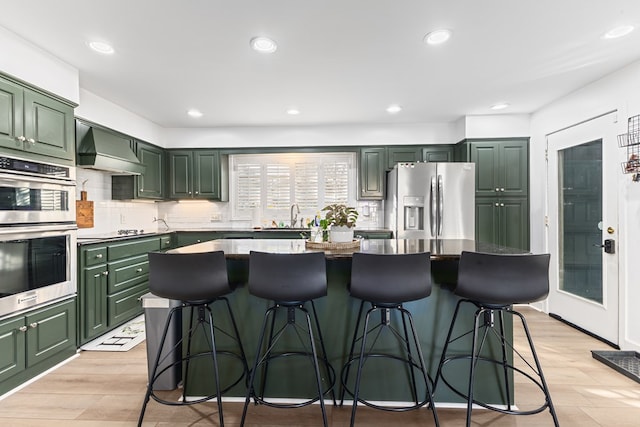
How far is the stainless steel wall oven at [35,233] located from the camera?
2.25 meters

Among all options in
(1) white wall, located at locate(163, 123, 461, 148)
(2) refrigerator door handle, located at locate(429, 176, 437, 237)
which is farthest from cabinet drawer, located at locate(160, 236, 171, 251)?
(2) refrigerator door handle, located at locate(429, 176, 437, 237)

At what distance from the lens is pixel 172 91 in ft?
11.4

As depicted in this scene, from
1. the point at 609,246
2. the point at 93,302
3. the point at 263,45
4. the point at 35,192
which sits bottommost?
the point at 93,302

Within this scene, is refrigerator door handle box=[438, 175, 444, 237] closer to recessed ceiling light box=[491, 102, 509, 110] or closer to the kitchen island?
recessed ceiling light box=[491, 102, 509, 110]

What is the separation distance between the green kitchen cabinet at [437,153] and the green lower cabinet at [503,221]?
0.77m

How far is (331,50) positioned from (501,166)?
2978 millimetres

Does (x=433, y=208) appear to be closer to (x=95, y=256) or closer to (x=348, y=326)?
→ (x=348, y=326)

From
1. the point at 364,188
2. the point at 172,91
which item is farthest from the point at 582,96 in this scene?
the point at 172,91

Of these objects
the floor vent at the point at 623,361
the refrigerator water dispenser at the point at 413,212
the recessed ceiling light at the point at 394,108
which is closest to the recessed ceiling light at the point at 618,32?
the recessed ceiling light at the point at 394,108

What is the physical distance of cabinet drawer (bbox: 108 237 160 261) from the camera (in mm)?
3379

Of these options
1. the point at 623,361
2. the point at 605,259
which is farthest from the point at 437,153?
the point at 623,361

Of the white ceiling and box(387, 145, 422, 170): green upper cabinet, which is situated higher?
the white ceiling

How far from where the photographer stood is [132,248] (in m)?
3.68

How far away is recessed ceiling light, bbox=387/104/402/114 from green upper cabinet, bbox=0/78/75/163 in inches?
129
